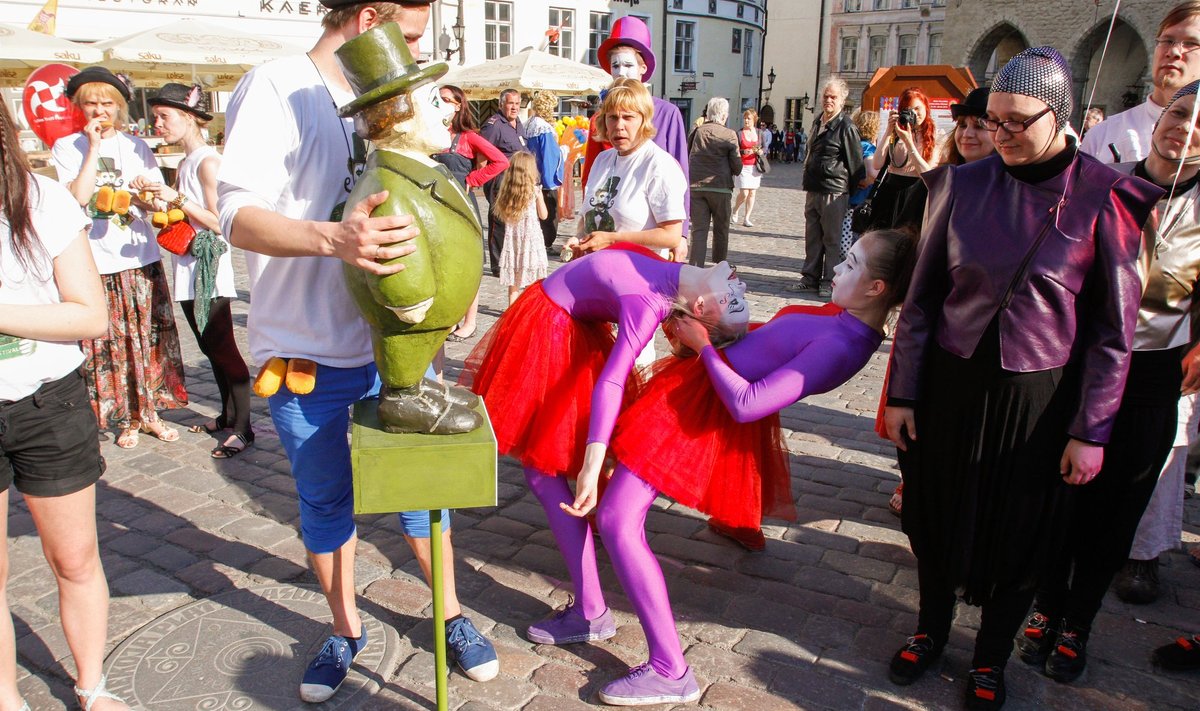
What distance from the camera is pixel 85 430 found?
7.68 feet

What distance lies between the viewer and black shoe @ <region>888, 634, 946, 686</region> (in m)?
2.66

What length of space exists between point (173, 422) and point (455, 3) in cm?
2257

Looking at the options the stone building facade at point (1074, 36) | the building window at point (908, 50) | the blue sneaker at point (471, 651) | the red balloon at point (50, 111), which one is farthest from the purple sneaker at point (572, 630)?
the building window at point (908, 50)

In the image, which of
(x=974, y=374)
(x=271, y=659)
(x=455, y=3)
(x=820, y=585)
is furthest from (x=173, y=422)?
(x=455, y=3)

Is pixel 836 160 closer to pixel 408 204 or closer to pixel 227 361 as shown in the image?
pixel 227 361

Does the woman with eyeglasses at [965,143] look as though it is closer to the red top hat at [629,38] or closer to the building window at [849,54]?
the red top hat at [629,38]

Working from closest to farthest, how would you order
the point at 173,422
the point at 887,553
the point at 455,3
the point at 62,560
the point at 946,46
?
1. the point at 62,560
2. the point at 887,553
3. the point at 173,422
4. the point at 455,3
5. the point at 946,46

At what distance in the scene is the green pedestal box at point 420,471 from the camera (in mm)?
2098

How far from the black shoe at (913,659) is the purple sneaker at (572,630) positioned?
0.94 m

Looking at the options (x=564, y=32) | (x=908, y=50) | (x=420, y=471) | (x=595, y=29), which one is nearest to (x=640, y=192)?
(x=420, y=471)

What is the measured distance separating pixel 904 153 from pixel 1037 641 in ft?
11.1

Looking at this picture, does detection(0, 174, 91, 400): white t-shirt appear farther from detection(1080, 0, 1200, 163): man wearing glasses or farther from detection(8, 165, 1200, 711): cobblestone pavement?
detection(1080, 0, 1200, 163): man wearing glasses

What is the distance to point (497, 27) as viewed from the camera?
26.7 m

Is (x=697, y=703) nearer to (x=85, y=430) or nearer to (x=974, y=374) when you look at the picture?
(x=974, y=374)
